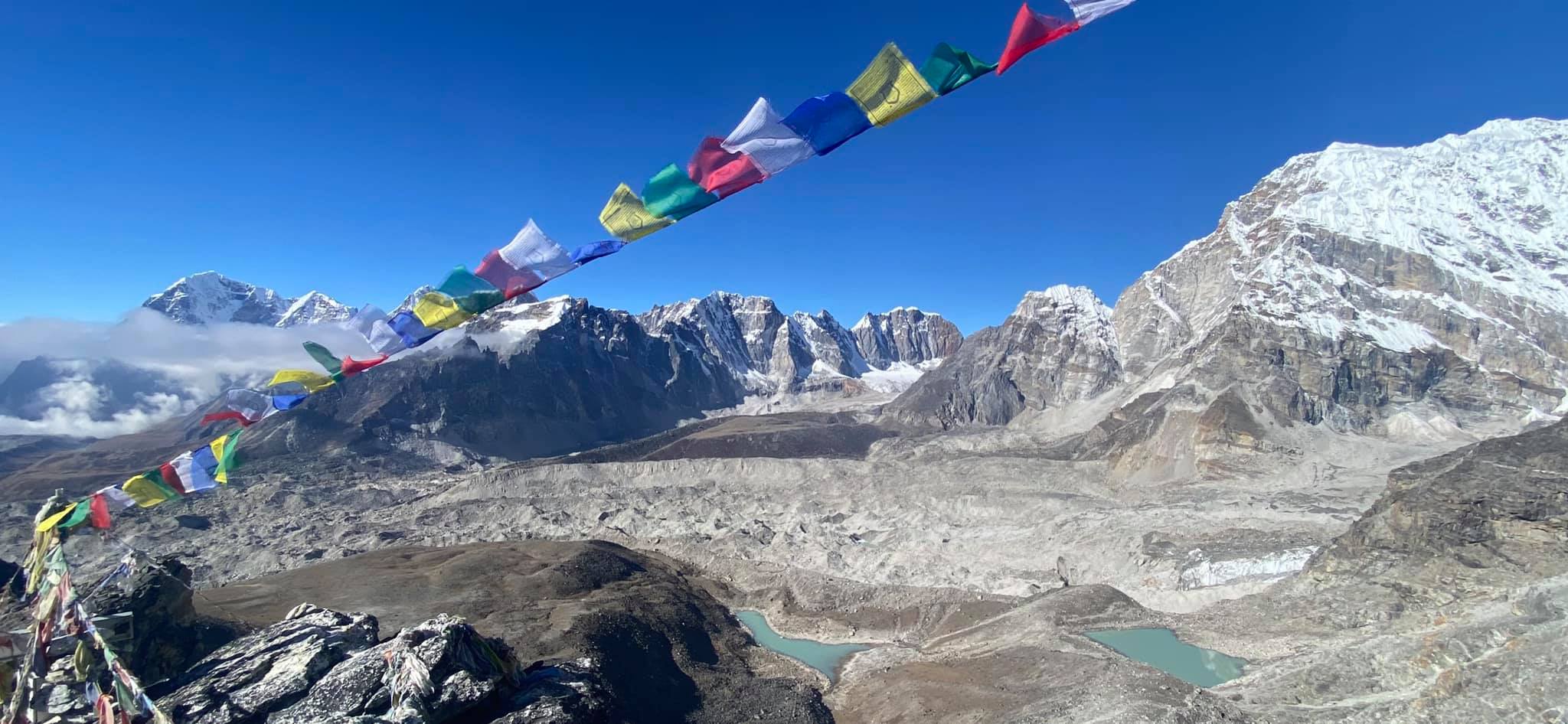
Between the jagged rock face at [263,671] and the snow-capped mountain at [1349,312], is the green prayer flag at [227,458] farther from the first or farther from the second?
the snow-capped mountain at [1349,312]

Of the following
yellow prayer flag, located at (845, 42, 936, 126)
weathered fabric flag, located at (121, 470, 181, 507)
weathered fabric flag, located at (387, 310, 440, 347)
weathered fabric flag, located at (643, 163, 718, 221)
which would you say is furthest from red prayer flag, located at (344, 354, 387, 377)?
yellow prayer flag, located at (845, 42, 936, 126)

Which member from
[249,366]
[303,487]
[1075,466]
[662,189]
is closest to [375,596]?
[662,189]

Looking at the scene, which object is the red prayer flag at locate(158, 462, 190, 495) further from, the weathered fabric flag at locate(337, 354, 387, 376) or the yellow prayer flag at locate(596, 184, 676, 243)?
the yellow prayer flag at locate(596, 184, 676, 243)

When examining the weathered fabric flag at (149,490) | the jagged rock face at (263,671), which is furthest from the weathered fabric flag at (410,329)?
the jagged rock face at (263,671)

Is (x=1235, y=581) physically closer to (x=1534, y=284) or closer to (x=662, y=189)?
(x=662, y=189)

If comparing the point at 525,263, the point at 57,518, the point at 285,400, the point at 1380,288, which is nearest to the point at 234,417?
the point at 285,400

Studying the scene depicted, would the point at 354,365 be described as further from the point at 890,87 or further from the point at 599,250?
the point at 890,87
